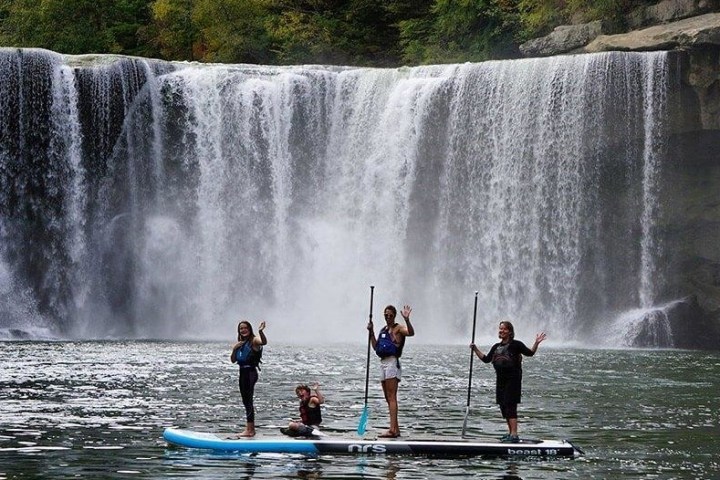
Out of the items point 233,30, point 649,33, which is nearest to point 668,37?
point 649,33

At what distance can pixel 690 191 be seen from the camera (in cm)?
3881

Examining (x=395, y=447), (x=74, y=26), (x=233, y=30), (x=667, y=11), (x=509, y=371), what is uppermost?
(x=74, y=26)

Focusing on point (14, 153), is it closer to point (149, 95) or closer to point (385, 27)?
point (149, 95)

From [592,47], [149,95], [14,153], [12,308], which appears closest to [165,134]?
[149,95]

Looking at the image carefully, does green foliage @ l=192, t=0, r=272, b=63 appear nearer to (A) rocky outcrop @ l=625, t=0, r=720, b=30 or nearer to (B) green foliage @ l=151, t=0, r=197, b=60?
(B) green foliage @ l=151, t=0, r=197, b=60

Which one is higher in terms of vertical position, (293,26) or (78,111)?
(293,26)

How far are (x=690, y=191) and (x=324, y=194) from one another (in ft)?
39.0

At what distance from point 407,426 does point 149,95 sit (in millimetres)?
26577

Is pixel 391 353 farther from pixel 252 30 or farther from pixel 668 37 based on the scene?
pixel 252 30

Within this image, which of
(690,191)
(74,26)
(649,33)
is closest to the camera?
(690,191)

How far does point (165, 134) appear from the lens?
43062 mm

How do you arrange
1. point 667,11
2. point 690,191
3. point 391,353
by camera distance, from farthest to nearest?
point 667,11, point 690,191, point 391,353

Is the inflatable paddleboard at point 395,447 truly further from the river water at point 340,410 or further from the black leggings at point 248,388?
the black leggings at point 248,388

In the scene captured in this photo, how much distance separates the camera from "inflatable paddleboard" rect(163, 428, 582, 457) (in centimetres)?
1580
